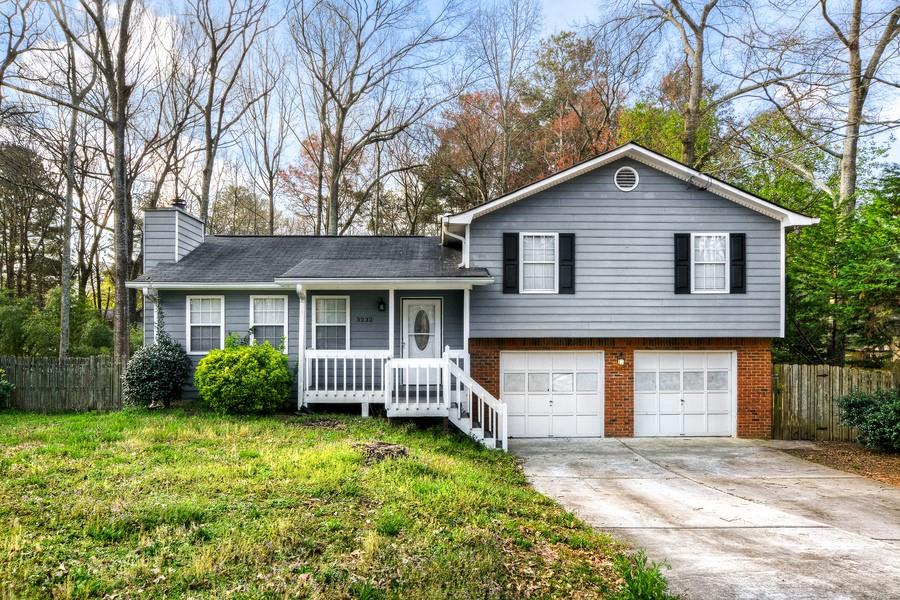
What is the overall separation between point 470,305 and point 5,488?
8083 millimetres

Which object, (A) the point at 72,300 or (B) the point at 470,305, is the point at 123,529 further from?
(A) the point at 72,300

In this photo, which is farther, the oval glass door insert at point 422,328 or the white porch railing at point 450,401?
the oval glass door insert at point 422,328

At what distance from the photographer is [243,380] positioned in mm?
10664

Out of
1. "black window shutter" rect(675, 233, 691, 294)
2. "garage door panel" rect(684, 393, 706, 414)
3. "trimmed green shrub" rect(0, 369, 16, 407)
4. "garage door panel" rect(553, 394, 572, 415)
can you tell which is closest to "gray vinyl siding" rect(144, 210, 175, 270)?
"trimmed green shrub" rect(0, 369, 16, 407)

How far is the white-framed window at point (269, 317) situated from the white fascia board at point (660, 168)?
15.1ft

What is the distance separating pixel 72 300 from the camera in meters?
20.2

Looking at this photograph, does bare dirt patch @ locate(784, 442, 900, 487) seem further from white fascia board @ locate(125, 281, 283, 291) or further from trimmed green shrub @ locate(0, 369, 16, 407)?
trimmed green shrub @ locate(0, 369, 16, 407)

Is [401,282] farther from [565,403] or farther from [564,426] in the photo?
[564,426]

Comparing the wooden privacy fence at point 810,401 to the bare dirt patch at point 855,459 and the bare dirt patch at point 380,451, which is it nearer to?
the bare dirt patch at point 855,459

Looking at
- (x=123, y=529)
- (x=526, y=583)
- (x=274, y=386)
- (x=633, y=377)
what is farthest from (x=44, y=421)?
(x=633, y=377)

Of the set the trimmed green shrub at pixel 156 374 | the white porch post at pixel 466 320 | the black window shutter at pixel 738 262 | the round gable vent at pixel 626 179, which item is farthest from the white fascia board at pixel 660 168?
the trimmed green shrub at pixel 156 374

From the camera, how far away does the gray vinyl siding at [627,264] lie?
11484 mm

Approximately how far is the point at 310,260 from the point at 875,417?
494 inches

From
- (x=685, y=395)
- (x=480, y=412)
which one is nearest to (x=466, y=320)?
(x=480, y=412)
